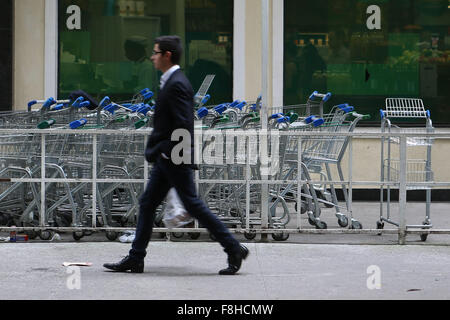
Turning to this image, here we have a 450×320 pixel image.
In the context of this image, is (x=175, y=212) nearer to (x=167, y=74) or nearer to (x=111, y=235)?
(x=167, y=74)

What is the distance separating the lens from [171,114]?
7.61m

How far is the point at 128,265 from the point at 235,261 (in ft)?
2.94

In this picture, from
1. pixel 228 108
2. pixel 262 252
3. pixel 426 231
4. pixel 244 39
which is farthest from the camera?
pixel 244 39

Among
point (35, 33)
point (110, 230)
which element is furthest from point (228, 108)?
point (35, 33)

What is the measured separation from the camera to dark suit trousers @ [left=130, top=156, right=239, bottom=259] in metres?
7.67

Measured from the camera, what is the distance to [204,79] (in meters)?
14.2

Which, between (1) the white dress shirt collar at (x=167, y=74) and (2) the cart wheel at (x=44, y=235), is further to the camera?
(2) the cart wheel at (x=44, y=235)

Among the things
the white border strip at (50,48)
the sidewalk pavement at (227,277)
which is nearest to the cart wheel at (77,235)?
the sidewalk pavement at (227,277)

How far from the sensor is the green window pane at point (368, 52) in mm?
14180

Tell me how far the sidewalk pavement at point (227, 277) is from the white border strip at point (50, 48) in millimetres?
5134

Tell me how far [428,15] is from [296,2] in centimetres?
200

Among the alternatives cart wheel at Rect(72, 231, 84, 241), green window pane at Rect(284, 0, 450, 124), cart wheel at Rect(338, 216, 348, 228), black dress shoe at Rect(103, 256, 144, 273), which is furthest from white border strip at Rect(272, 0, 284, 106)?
black dress shoe at Rect(103, 256, 144, 273)

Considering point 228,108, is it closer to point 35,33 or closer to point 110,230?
point 110,230

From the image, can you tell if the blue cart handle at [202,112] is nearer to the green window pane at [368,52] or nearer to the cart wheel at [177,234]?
the cart wheel at [177,234]
